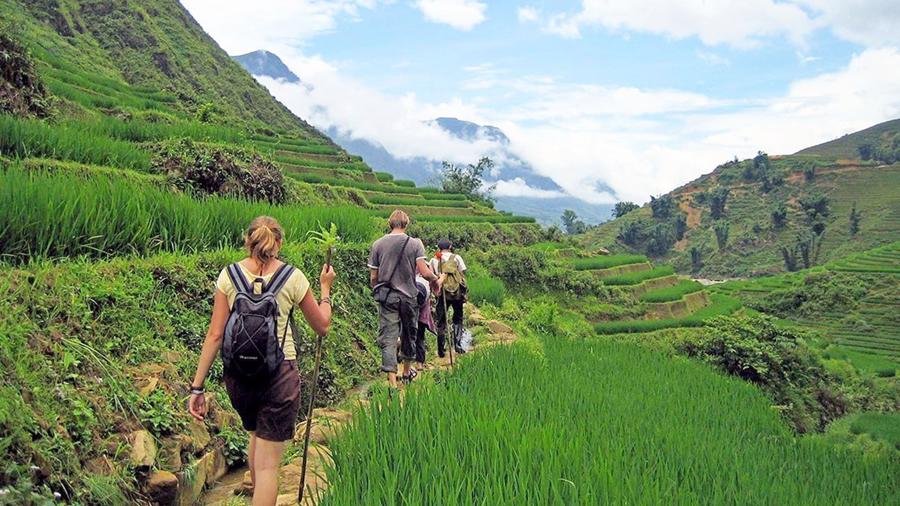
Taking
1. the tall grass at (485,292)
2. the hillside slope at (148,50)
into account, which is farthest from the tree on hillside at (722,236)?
the tall grass at (485,292)

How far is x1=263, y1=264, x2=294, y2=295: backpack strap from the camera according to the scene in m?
2.96

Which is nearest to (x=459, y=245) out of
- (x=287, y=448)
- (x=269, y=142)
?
(x=269, y=142)

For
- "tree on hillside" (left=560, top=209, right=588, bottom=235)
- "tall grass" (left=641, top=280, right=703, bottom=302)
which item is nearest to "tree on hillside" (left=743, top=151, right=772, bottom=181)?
"tree on hillside" (left=560, top=209, right=588, bottom=235)

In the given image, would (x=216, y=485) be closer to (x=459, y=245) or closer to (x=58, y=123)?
(x=58, y=123)

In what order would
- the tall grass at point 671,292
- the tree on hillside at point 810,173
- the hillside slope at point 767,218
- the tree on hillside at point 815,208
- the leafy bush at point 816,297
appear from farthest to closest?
the tree on hillside at point 810,173 → the tree on hillside at point 815,208 → the hillside slope at point 767,218 → the leafy bush at point 816,297 → the tall grass at point 671,292

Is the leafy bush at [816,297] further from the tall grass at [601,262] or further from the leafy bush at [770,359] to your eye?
the leafy bush at [770,359]

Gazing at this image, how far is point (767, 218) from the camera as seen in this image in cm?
7944

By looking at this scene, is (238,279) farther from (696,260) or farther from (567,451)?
(696,260)

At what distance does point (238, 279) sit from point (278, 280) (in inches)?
7.9

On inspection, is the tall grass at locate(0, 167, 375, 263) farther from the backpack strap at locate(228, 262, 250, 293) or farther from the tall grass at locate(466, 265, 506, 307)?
the tall grass at locate(466, 265, 506, 307)

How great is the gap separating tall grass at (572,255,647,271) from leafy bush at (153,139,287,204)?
65.0 feet

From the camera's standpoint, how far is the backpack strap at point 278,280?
296 cm

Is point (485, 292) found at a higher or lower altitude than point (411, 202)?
lower

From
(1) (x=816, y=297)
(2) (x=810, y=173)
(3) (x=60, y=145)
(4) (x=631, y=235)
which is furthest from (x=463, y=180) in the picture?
(2) (x=810, y=173)
